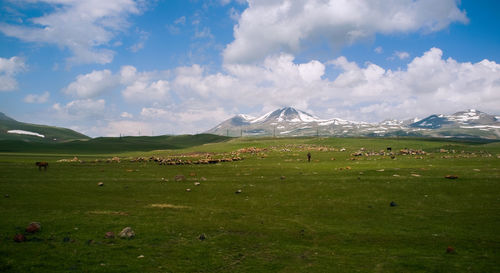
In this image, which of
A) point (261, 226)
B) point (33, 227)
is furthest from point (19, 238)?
point (261, 226)

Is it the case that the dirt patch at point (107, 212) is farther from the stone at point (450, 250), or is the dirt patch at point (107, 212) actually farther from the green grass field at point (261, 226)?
the stone at point (450, 250)

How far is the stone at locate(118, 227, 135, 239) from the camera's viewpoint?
17281mm

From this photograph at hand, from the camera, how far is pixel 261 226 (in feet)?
67.8

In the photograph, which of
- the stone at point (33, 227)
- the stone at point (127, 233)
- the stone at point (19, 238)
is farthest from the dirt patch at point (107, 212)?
the stone at point (19, 238)

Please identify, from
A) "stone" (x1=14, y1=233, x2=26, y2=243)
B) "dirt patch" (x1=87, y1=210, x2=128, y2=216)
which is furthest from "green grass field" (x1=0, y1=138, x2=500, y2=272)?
"stone" (x1=14, y1=233, x2=26, y2=243)

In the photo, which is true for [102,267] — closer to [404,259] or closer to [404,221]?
[404,259]

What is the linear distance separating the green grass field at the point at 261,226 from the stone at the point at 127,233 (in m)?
0.44

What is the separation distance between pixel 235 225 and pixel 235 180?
64.7 feet

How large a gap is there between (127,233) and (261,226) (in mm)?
8571

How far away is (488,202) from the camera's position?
25453 mm

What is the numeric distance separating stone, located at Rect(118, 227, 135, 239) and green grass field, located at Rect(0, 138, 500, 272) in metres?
0.44

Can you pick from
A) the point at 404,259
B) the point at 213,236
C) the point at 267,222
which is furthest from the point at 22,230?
the point at 404,259

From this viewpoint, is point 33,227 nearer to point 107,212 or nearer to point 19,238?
point 19,238

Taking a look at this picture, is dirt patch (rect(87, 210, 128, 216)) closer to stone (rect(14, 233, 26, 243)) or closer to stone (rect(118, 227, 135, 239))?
stone (rect(118, 227, 135, 239))
